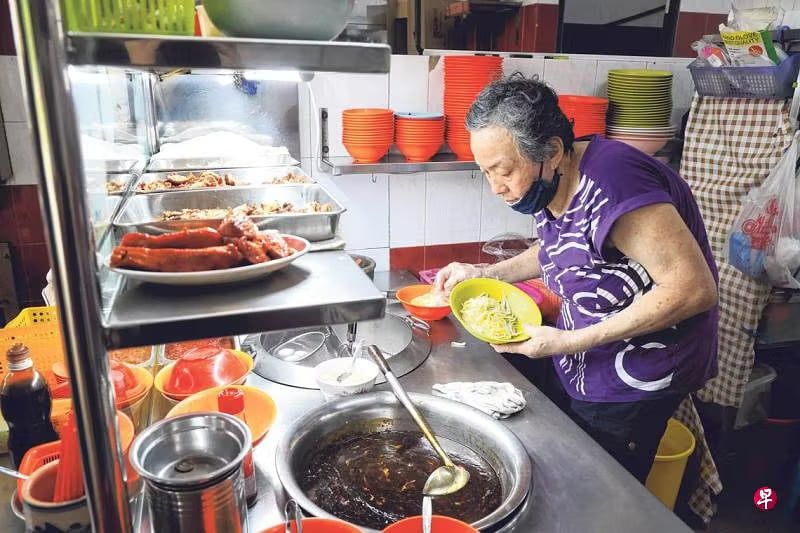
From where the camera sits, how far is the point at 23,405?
1.35m

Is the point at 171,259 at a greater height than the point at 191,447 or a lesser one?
greater

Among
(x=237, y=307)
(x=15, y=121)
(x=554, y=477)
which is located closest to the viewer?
(x=237, y=307)

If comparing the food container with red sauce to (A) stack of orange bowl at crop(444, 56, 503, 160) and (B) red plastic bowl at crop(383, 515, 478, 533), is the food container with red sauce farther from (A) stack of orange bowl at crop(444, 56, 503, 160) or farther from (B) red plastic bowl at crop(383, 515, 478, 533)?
(A) stack of orange bowl at crop(444, 56, 503, 160)

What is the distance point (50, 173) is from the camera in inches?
27.9

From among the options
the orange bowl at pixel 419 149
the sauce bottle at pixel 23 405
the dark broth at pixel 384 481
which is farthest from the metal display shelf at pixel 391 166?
the sauce bottle at pixel 23 405

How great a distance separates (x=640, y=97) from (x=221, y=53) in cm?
288

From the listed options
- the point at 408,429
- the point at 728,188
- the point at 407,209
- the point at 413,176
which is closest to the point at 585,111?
the point at 728,188

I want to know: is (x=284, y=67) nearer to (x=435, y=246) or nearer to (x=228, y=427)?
(x=228, y=427)

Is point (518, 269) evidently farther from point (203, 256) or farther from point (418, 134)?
point (203, 256)

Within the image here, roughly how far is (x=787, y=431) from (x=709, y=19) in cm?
259

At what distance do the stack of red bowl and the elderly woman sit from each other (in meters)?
1.27

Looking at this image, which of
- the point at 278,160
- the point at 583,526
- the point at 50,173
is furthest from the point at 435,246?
the point at 50,173

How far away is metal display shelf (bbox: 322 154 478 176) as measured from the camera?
2772mm

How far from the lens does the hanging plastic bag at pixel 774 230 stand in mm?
2770
